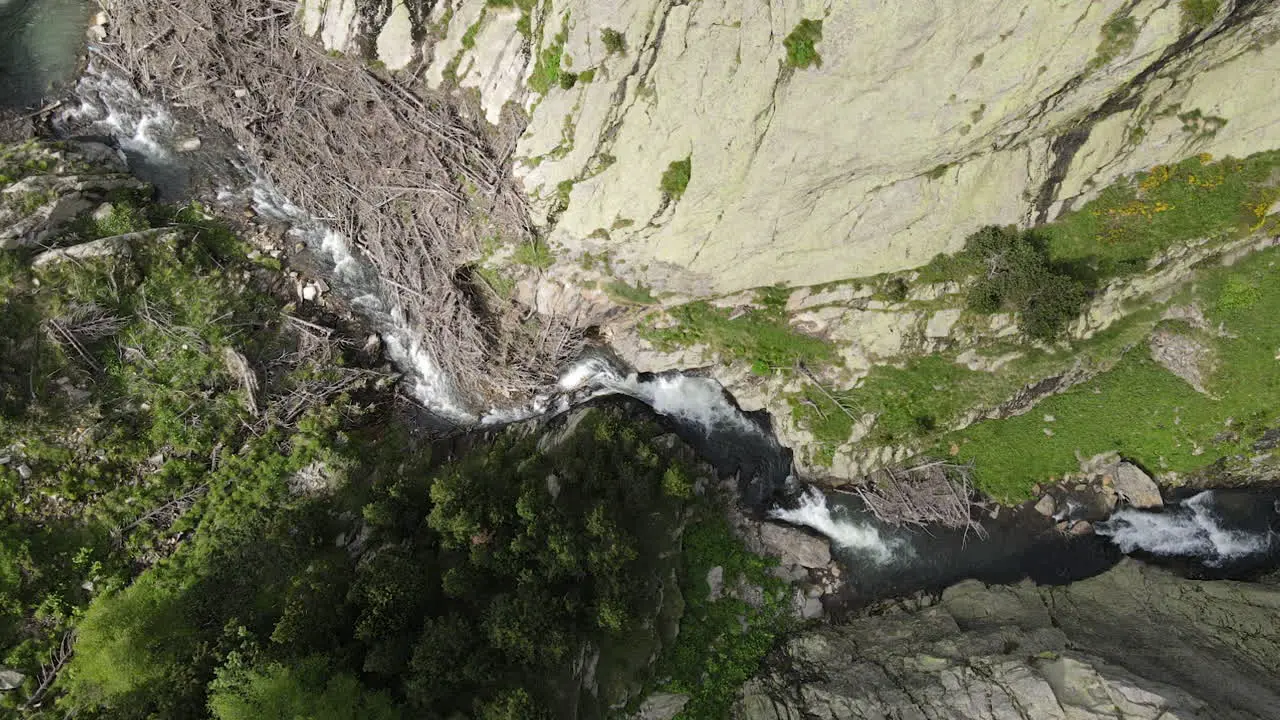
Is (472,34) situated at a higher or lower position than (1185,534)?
higher

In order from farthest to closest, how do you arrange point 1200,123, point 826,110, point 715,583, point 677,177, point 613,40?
point 715,583, point 677,177, point 1200,123, point 613,40, point 826,110

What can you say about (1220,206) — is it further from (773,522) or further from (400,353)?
(400,353)

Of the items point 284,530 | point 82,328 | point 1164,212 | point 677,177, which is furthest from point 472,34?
point 1164,212

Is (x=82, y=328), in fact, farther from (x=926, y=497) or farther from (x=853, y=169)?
(x=926, y=497)

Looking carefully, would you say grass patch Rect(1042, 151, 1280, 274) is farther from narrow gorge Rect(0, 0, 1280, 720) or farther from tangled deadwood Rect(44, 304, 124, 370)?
tangled deadwood Rect(44, 304, 124, 370)

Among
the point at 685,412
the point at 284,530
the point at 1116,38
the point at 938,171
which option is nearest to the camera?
the point at 1116,38

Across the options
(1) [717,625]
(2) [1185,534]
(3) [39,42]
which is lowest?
(1) [717,625]
